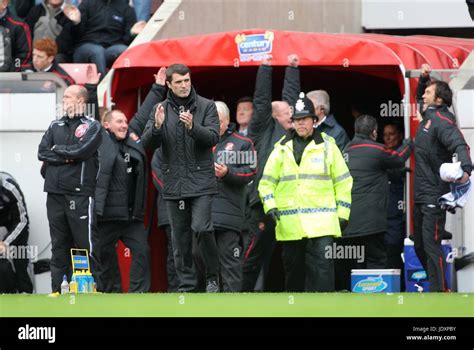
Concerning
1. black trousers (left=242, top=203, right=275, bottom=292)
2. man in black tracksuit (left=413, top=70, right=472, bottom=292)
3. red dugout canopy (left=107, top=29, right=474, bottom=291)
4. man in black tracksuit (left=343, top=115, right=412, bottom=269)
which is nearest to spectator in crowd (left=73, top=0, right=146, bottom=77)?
red dugout canopy (left=107, top=29, right=474, bottom=291)

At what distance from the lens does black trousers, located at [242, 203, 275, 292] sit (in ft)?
49.1

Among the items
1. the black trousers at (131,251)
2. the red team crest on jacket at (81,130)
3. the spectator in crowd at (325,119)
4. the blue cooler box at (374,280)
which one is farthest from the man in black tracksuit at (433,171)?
the red team crest on jacket at (81,130)

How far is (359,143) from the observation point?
50.0ft

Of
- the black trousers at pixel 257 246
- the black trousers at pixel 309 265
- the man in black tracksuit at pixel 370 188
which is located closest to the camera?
the black trousers at pixel 309 265

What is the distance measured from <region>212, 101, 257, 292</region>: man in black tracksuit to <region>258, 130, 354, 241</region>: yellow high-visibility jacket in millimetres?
550

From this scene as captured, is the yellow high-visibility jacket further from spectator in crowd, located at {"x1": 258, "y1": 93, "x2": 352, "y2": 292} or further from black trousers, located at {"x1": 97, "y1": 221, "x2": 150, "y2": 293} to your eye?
black trousers, located at {"x1": 97, "y1": 221, "x2": 150, "y2": 293}

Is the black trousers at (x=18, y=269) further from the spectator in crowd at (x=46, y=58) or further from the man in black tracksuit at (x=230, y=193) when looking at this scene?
the spectator in crowd at (x=46, y=58)

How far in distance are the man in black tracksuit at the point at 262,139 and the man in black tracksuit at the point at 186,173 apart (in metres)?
1.25

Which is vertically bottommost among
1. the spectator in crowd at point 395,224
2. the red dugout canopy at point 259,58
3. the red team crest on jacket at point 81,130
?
the spectator in crowd at point 395,224

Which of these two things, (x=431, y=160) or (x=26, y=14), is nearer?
(x=431, y=160)

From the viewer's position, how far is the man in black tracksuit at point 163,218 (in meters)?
15.2
